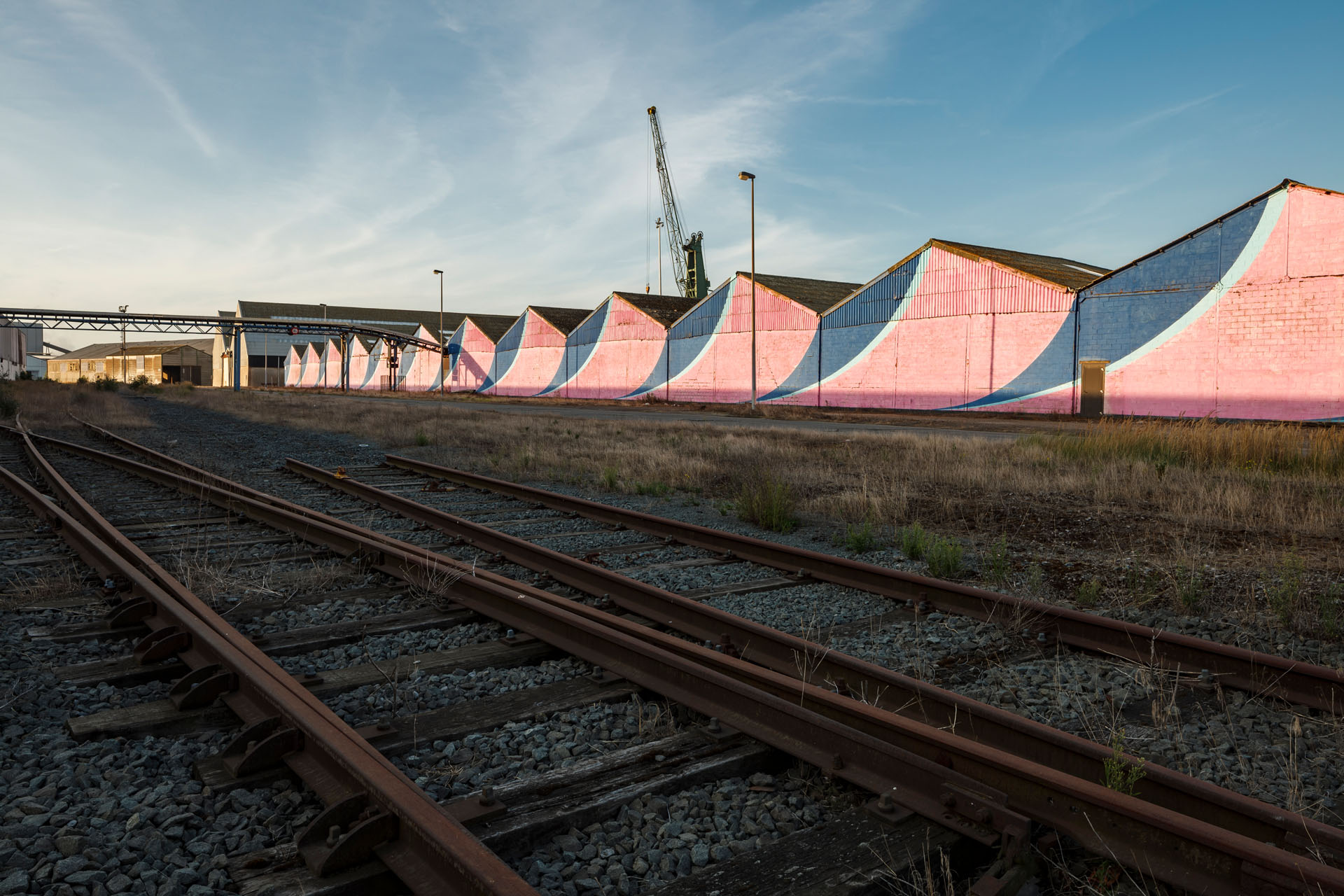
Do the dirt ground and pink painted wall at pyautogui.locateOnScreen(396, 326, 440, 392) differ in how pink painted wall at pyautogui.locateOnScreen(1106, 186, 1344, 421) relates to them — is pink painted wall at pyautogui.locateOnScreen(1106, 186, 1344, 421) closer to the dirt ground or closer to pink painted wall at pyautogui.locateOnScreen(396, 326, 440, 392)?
the dirt ground

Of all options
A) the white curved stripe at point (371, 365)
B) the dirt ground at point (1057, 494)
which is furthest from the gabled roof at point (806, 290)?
the white curved stripe at point (371, 365)

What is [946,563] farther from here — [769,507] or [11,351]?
[11,351]

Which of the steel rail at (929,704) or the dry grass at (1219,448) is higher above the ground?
the dry grass at (1219,448)

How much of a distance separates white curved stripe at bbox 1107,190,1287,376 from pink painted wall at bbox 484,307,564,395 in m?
34.2

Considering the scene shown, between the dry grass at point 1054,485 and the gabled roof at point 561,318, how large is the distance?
3492 centimetres

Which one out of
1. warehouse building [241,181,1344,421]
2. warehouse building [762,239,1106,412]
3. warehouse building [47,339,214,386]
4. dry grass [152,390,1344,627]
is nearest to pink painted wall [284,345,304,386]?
warehouse building [47,339,214,386]

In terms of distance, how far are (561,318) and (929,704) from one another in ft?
173

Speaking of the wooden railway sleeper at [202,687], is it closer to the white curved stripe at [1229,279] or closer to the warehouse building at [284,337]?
the white curved stripe at [1229,279]

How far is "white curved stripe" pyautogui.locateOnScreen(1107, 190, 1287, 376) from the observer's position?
23.8 m

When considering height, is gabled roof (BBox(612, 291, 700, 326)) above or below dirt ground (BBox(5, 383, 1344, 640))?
above

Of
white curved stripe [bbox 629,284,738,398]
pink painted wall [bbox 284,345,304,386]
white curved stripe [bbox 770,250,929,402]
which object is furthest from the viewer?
pink painted wall [bbox 284,345,304,386]

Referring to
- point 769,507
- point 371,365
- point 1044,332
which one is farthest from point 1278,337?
point 371,365

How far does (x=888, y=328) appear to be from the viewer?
3372cm

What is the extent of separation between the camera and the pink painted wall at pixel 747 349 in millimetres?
37719
